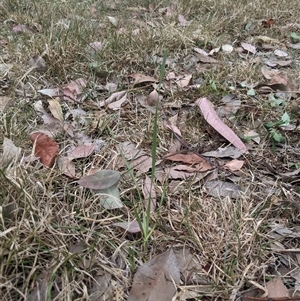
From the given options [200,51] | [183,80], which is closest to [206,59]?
[200,51]

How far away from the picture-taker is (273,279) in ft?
2.69

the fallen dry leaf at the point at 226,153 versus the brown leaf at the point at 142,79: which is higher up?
the brown leaf at the point at 142,79

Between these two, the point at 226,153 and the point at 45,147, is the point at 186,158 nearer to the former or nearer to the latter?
the point at 226,153

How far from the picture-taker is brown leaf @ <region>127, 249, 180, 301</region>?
2.51ft

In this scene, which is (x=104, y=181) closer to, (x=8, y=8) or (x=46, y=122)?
(x=46, y=122)

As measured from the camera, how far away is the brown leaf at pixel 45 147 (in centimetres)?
101

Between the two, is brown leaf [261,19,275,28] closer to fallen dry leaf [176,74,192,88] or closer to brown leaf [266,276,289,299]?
fallen dry leaf [176,74,192,88]

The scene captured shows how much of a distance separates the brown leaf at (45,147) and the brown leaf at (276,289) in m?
0.60

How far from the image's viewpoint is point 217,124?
48.3 inches

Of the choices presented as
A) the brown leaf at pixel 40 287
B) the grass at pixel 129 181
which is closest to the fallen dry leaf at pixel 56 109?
the grass at pixel 129 181

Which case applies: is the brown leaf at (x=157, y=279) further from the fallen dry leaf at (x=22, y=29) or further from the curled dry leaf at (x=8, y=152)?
the fallen dry leaf at (x=22, y=29)

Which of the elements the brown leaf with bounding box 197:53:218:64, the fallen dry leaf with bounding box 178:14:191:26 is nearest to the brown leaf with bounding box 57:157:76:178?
the brown leaf with bounding box 197:53:218:64

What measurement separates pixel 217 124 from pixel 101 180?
1.50 ft

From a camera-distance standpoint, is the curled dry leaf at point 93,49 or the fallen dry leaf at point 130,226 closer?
the fallen dry leaf at point 130,226
